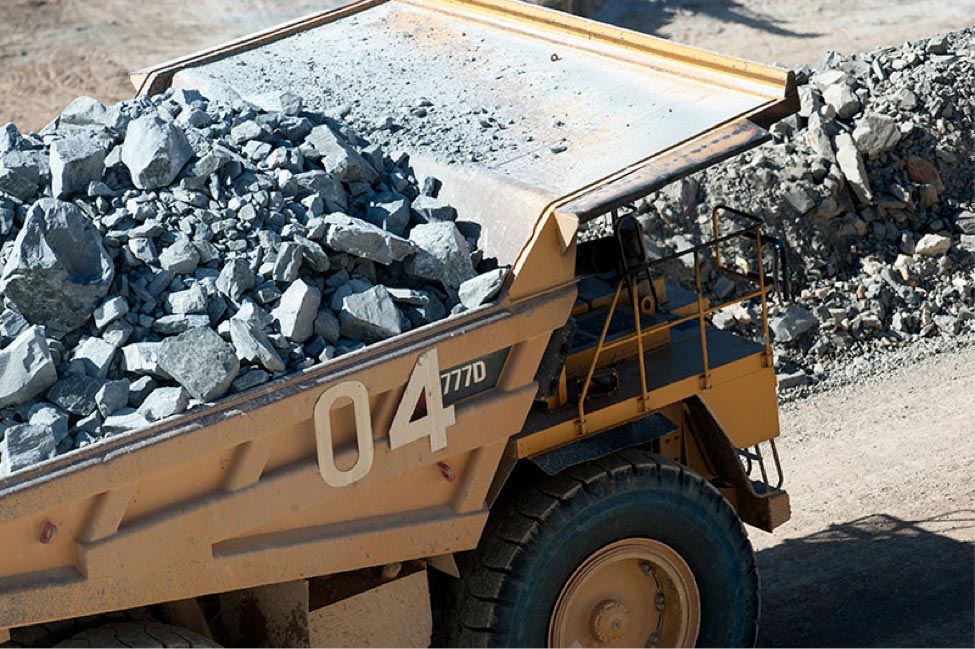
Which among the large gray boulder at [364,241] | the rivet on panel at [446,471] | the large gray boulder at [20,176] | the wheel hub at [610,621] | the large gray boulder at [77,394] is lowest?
the wheel hub at [610,621]

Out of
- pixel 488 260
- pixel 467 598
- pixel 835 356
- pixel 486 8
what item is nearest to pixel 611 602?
pixel 467 598

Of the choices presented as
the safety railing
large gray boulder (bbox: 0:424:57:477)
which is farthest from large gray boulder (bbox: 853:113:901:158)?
large gray boulder (bbox: 0:424:57:477)

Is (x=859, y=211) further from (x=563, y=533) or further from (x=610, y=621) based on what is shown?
(x=563, y=533)

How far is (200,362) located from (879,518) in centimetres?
445

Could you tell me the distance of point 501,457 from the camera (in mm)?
5355

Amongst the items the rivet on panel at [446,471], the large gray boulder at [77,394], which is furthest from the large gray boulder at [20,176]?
the rivet on panel at [446,471]

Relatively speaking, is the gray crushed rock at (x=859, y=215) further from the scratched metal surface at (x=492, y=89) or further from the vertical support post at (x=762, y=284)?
the scratched metal surface at (x=492, y=89)

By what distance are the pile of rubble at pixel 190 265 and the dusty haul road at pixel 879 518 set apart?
281 cm

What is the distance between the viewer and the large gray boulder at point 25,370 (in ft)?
14.8

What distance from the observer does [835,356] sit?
30.9ft

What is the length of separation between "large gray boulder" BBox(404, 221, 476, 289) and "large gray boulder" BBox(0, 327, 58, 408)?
4.45ft

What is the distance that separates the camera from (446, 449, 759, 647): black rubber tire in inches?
211

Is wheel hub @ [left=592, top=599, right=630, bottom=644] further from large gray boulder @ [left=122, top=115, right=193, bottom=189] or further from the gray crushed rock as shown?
the gray crushed rock

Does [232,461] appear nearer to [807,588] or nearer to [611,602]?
[611,602]
